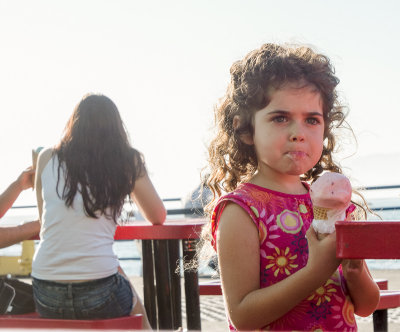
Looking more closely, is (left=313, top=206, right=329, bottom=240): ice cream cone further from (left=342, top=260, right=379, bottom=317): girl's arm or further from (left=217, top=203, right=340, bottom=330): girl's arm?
(left=342, top=260, right=379, bottom=317): girl's arm

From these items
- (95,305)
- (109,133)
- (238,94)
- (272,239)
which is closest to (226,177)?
(238,94)

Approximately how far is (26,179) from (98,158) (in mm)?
550

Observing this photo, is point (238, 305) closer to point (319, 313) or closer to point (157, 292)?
point (319, 313)

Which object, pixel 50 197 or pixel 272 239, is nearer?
pixel 272 239

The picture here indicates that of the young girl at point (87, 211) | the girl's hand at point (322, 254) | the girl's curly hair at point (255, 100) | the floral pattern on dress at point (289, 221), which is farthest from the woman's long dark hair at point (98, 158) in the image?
the girl's hand at point (322, 254)

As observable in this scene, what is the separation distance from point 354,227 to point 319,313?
0.68 meters

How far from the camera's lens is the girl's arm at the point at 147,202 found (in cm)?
307

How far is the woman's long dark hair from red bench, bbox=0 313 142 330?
482 millimetres

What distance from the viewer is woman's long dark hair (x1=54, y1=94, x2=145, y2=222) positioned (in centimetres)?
285

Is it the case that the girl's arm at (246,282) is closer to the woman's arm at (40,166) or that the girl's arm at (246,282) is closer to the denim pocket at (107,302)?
the denim pocket at (107,302)

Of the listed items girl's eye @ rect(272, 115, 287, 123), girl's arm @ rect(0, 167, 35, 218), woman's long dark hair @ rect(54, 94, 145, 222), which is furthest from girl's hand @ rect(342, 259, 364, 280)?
girl's arm @ rect(0, 167, 35, 218)

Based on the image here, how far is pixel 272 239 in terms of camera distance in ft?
5.31

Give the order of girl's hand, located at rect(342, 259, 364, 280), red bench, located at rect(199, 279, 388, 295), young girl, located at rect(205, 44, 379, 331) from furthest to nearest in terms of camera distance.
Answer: red bench, located at rect(199, 279, 388, 295)
young girl, located at rect(205, 44, 379, 331)
girl's hand, located at rect(342, 259, 364, 280)

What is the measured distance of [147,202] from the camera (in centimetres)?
308
